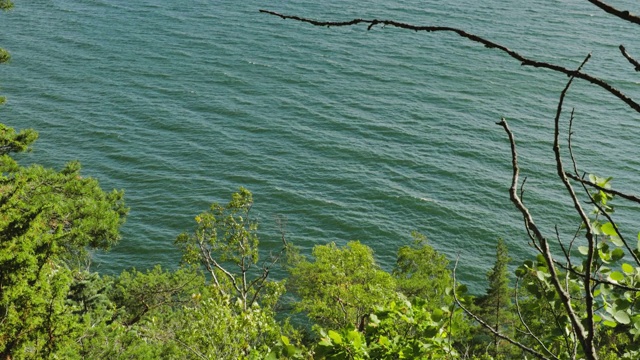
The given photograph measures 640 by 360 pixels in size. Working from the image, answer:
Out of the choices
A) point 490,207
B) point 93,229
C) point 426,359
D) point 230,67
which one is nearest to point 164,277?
→ point 93,229

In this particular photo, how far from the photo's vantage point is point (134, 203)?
3819 centimetres

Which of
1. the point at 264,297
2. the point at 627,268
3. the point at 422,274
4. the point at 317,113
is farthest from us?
the point at 317,113

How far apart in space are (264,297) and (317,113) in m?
Result: 29.7

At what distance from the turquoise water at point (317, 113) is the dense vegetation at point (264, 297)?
509 cm

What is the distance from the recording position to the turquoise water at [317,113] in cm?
3872

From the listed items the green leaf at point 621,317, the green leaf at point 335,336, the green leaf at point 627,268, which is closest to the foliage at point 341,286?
the green leaf at point 335,336

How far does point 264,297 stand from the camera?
20328mm

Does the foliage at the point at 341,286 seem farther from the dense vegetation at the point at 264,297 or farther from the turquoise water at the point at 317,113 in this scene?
the turquoise water at the point at 317,113

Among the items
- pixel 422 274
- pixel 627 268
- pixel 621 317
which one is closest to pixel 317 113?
pixel 422 274

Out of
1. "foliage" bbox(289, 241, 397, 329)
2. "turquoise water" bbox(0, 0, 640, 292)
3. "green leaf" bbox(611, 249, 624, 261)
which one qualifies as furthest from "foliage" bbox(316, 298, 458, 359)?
"turquoise water" bbox(0, 0, 640, 292)

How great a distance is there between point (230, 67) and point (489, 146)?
21.9m

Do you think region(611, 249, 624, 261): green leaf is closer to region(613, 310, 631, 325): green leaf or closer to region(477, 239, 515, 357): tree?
region(613, 310, 631, 325): green leaf

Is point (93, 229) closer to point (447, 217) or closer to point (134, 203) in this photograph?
point (134, 203)

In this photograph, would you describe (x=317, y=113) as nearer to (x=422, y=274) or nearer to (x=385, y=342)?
(x=422, y=274)
